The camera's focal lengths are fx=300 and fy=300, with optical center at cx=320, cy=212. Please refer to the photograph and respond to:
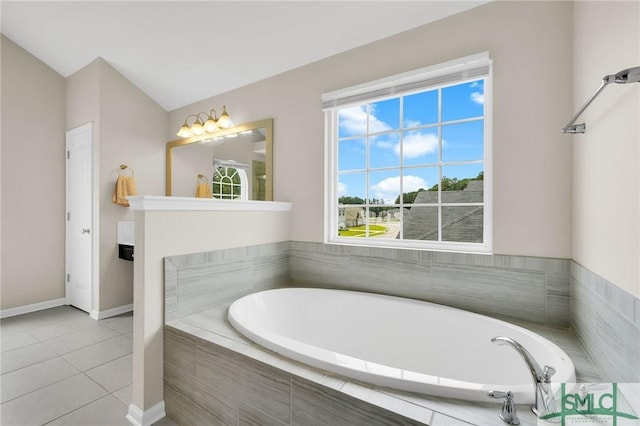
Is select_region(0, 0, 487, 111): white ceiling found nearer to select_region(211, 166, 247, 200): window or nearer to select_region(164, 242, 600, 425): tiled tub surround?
select_region(211, 166, 247, 200): window

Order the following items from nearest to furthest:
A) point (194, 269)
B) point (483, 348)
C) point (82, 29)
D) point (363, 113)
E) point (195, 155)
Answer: point (483, 348) → point (194, 269) → point (363, 113) → point (82, 29) → point (195, 155)

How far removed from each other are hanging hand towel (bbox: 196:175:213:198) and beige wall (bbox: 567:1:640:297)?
118 inches

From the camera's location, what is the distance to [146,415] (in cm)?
160

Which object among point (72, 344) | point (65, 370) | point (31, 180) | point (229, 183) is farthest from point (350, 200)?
point (31, 180)

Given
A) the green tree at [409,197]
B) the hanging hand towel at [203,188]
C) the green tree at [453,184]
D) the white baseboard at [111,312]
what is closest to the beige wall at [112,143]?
the white baseboard at [111,312]

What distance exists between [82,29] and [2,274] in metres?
2.59

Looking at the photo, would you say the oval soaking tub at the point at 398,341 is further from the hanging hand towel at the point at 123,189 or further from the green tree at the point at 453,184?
the hanging hand towel at the point at 123,189

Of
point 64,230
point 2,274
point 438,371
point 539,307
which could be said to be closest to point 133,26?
point 64,230

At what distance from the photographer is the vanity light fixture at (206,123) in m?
2.97

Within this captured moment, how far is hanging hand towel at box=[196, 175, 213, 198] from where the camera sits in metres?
3.19

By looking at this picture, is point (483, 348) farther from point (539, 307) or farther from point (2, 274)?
point (2, 274)

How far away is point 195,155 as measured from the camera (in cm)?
341

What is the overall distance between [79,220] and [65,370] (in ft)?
6.17

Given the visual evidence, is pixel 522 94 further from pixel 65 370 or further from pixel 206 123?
pixel 65 370
